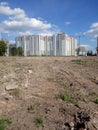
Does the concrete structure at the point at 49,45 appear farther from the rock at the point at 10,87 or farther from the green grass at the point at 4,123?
the green grass at the point at 4,123

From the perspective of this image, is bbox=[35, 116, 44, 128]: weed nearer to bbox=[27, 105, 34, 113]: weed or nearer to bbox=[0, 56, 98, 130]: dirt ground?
bbox=[0, 56, 98, 130]: dirt ground

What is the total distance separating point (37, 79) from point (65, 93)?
4.24 feet

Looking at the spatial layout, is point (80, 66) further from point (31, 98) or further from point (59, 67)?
point (31, 98)

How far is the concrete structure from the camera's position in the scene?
50688 mm

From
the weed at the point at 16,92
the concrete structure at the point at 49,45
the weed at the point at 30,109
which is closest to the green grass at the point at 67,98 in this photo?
the weed at the point at 30,109

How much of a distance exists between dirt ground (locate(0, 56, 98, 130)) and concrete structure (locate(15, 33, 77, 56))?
140ft

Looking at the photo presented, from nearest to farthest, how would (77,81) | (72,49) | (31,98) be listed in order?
(31,98) < (77,81) < (72,49)

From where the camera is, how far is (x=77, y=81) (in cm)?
684

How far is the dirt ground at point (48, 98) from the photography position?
4.82m

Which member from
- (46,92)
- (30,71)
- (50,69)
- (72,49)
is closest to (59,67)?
(50,69)

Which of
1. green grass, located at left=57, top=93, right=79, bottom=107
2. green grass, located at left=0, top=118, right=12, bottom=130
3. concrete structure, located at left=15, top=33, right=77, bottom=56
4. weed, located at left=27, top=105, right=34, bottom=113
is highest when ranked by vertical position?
concrete structure, located at left=15, top=33, right=77, bottom=56

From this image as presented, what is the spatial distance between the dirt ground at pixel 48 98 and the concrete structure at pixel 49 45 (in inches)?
1680

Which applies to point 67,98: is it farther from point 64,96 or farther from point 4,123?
point 4,123

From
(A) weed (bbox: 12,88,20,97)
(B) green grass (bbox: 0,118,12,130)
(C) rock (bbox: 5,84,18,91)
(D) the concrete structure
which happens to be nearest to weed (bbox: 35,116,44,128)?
(B) green grass (bbox: 0,118,12,130)
